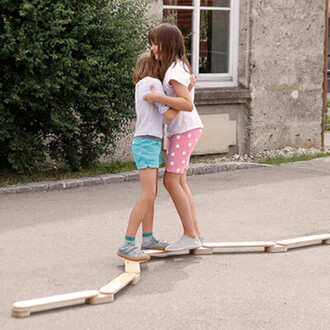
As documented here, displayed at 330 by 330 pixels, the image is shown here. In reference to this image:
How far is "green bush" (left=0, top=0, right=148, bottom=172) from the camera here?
823cm

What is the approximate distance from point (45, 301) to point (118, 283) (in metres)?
0.60

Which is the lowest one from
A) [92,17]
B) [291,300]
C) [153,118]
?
[291,300]

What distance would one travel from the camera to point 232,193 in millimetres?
8562

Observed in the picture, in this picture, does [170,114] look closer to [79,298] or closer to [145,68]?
[145,68]

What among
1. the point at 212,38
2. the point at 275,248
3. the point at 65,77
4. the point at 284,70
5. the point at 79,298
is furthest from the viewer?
the point at 284,70

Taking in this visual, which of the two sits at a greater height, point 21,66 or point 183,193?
point 21,66

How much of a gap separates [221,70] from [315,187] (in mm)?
3347

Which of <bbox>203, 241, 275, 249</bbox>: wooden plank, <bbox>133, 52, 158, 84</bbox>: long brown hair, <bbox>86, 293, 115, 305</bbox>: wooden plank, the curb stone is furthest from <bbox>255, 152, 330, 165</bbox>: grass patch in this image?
<bbox>86, 293, 115, 305</bbox>: wooden plank

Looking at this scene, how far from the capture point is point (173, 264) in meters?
5.59

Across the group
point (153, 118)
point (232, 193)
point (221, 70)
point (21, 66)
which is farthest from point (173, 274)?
point (221, 70)

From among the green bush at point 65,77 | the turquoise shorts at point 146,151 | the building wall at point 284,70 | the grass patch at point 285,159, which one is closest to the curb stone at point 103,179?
the green bush at point 65,77

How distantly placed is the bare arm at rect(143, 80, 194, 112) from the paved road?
1.18m

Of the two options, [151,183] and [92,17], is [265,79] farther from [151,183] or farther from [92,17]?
[151,183]

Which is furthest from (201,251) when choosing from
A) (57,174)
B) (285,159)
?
(285,159)
